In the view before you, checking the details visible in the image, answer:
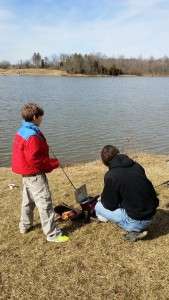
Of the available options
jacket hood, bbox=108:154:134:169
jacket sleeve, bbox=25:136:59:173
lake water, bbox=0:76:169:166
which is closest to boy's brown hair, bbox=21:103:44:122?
jacket sleeve, bbox=25:136:59:173

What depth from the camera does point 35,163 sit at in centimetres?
611

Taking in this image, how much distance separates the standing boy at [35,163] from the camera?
19.8ft

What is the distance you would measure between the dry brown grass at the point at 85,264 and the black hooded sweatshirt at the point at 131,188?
53 centimetres

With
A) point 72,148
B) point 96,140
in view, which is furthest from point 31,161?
point 96,140

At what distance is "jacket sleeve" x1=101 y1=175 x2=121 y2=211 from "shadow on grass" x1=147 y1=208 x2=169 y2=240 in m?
0.76

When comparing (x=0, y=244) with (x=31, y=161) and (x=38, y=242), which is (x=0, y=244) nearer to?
(x=38, y=242)

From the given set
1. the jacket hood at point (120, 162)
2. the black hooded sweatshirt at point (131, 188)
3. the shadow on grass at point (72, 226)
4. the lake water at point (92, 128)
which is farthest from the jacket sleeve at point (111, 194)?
the lake water at point (92, 128)

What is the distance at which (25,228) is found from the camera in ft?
22.1

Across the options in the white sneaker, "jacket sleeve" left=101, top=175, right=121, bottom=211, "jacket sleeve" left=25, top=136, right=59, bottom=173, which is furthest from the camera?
the white sneaker

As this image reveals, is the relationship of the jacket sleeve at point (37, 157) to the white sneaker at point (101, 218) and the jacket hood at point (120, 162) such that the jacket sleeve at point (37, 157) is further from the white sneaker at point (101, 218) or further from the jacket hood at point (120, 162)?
the white sneaker at point (101, 218)

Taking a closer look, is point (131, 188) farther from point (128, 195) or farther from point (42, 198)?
point (42, 198)

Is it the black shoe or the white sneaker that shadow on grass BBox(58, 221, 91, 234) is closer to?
the white sneaker

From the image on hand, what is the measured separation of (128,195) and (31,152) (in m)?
1.52

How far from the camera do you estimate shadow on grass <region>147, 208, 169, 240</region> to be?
6683 mm
